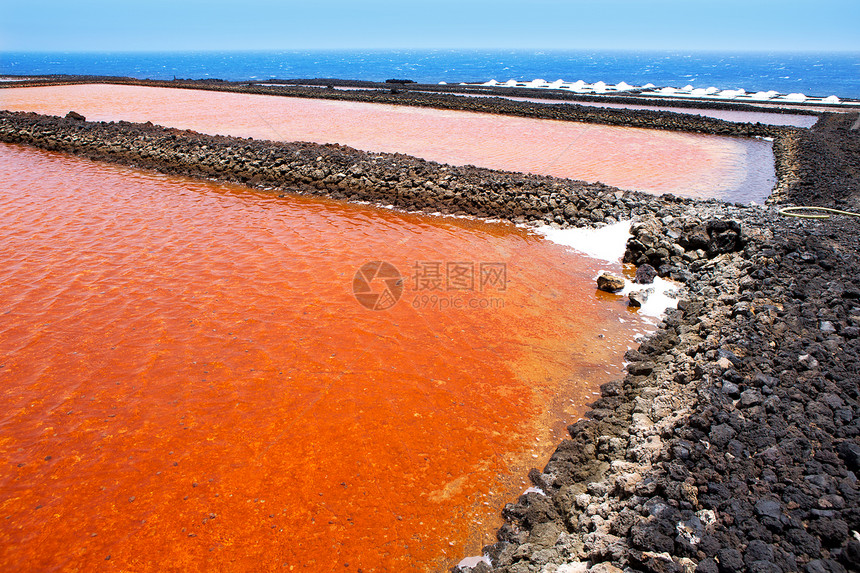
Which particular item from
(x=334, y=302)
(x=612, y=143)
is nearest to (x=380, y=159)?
(x=334, y=302)

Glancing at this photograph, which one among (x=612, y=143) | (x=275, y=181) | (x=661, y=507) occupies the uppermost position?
(x=612, y=143)

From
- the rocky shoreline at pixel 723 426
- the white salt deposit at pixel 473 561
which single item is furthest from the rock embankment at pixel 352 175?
the white salt deposit at pixel 473 561

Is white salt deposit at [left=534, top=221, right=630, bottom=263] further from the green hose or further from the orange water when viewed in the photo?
the orange water

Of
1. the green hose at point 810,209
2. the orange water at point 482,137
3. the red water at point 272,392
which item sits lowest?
the red water at point 272,392

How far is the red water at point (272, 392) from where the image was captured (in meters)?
4.39

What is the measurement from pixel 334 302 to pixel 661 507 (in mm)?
5983

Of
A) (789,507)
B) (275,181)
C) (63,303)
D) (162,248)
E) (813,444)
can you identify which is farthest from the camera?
(275,181)

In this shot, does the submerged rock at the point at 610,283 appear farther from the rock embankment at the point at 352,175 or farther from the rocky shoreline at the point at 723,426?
the rock embankment at the point at 352,175

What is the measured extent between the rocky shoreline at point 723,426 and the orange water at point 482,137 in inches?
223

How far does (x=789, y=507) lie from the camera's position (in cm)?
373

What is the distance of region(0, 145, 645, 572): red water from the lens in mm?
4387

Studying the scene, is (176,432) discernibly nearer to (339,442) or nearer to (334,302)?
(339,442)

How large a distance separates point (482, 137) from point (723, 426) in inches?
827

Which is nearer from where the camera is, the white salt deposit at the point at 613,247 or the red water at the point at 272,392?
the red water at the point at 272,392
